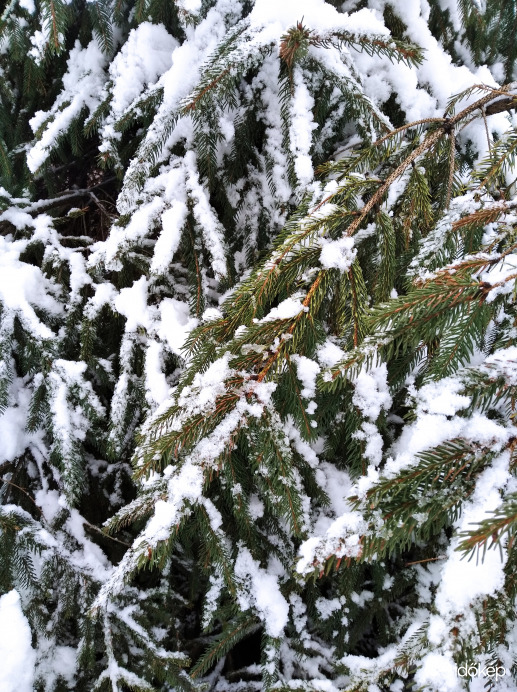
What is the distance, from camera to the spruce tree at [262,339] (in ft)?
2.47

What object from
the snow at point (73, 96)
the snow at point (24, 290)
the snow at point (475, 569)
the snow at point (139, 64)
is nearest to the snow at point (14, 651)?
the snow at point (24, 290)

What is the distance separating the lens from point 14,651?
1275 mm

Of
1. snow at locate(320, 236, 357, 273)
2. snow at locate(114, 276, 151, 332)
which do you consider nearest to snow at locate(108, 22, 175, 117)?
snow at locate(114, 276, 151, 332)

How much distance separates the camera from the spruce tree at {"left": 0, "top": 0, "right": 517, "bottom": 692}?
75 centimetres

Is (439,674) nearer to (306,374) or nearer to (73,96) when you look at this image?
(306,374)

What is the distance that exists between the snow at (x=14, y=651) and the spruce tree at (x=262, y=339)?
0.06 feet

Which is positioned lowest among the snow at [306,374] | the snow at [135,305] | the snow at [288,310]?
the snow at [306,374]

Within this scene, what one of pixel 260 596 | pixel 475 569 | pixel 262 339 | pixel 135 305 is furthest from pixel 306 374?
pixel 260 596

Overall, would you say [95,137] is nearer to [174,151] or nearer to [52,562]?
[174,151]

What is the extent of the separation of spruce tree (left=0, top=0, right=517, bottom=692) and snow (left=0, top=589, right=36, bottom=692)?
18mm

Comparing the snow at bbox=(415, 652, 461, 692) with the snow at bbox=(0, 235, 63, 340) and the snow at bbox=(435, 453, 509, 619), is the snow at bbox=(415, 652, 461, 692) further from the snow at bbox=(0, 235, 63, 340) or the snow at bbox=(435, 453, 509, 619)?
the snow at bbox=(0, 235, 63, 340)

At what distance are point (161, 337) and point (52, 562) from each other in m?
1.07

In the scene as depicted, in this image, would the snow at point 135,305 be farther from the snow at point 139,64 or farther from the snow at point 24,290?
the snow at point 139,64

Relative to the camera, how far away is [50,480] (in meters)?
2.01
